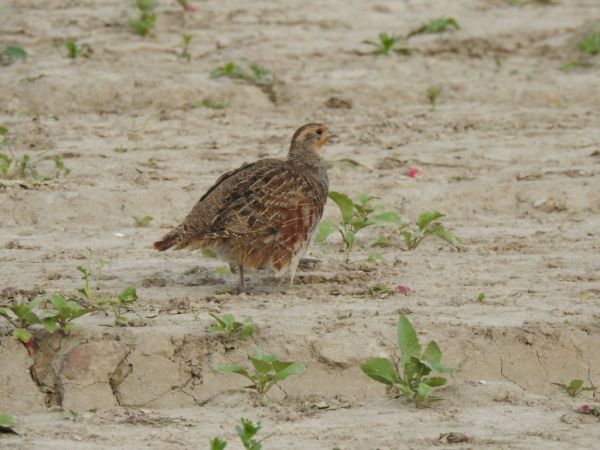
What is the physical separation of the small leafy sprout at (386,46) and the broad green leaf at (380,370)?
736 centimetres

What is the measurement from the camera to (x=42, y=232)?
891 cm

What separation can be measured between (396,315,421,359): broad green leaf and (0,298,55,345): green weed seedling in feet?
5.44

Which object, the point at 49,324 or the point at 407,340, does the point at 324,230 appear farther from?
the point at 49,324

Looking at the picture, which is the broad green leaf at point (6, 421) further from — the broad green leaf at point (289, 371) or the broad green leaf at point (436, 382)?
the broad green leaf at point (436, 382)

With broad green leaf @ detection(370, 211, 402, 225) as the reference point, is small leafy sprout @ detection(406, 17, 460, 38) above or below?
above

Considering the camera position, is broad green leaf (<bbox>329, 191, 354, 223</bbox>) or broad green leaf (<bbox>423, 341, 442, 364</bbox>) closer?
broad green leaf (<bbox>423, 341, 442, 364</bbox>)

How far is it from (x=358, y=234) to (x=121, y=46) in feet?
15.2

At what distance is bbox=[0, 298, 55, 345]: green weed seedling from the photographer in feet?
21.2

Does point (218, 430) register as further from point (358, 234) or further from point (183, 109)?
point (183, 109)

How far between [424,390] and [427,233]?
2.61 m

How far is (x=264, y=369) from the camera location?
20.0ft

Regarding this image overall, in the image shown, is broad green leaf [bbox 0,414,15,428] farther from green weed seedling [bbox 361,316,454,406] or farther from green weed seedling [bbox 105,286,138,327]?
green weed seedling [bbox 361,316,454,406]

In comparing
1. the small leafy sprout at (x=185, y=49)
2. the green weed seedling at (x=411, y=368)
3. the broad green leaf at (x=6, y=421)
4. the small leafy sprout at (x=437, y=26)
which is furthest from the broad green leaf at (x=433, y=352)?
the small leafy sprout at (x=437, y=26)

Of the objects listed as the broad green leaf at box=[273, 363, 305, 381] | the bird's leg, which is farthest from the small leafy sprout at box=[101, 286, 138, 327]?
the broad green leaf at box=[273, 363, 305, 381]
